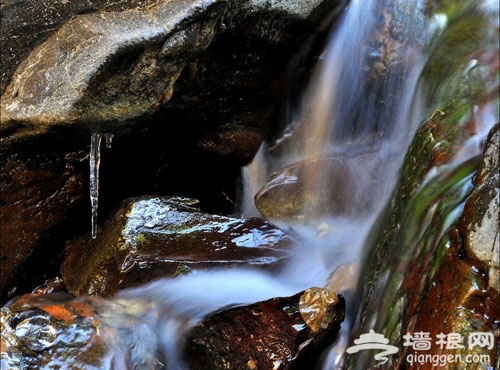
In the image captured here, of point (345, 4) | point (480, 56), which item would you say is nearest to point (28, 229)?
point (345, 4)

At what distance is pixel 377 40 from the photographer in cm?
460

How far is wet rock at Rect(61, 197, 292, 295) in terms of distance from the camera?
3686 mm

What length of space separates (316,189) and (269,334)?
178cm

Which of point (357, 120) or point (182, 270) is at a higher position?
point (357, 120)

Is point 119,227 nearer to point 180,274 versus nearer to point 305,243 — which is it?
point 180,274

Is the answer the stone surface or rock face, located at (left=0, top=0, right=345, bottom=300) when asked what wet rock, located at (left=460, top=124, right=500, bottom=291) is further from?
the stone surface

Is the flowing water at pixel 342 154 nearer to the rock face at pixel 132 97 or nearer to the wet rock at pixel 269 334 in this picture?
the wet rock at pixel 269 334

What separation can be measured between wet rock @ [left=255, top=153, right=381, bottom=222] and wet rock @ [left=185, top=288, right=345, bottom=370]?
139 centimetres

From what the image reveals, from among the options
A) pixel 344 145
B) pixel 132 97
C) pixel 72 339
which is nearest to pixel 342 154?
pixel 344 145

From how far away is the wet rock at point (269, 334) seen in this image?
122 inches

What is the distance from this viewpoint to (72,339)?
9.06 feet

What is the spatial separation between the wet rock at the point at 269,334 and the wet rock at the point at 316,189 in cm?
139

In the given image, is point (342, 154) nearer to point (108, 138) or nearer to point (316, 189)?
point (316, 189)

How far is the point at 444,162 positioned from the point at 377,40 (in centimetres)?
197
